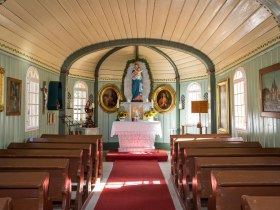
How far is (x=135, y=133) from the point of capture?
1151 centimetres

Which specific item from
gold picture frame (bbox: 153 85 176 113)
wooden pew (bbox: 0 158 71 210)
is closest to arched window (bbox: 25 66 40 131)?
wooden pew (bbox: 0 158 71 210)

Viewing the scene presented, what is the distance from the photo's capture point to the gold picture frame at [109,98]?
43.5 feet

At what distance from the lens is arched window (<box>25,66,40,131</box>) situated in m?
7.59

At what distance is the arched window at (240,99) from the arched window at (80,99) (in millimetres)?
6772

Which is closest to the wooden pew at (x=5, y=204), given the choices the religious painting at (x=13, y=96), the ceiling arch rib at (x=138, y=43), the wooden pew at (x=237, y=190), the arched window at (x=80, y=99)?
the wooden pew at (x=237, y=190)

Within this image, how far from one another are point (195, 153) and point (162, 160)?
5417 millimetres

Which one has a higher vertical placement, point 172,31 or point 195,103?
point 172,31

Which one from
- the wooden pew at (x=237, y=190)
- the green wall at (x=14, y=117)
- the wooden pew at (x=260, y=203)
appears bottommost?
the wooden pew at (x=237, y=190)

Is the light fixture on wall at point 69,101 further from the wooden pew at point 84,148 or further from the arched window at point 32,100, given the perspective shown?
the wooden pew at point 84,148

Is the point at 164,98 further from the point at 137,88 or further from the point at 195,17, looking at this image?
the point at 195,17

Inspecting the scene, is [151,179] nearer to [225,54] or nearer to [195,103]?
[195,103]

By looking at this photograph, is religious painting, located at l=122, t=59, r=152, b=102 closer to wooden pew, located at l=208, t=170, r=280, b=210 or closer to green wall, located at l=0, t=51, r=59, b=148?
green wall, located at l=0, t=51, r=59, b=148

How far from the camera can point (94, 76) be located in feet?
43.5

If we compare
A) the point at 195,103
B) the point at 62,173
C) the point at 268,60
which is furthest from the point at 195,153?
the point at 195,103
